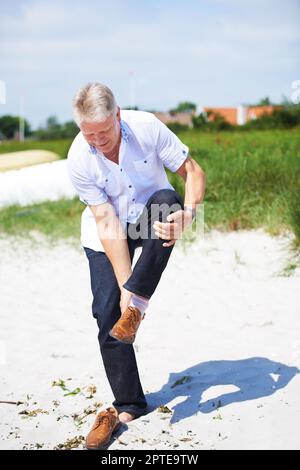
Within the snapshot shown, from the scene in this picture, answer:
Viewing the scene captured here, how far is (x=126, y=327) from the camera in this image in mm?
3035

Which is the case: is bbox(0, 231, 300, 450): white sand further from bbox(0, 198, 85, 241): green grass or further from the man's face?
the man's face

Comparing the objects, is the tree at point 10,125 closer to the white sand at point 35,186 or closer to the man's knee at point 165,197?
the white sand at point 35,186

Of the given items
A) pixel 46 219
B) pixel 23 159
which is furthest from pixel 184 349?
pixel 23 159

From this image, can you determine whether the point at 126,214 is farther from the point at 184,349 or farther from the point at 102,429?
the point at 184,349

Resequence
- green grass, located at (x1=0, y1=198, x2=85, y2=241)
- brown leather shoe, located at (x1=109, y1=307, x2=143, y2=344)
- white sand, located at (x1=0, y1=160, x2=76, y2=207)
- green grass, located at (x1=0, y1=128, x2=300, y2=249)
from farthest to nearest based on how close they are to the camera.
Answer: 1. white sand, located at (x1=0, y1=160, x2=76, y2=207)
2. green grass, located at (x1=0, y1=198, x2=85, y2=241)
3. green grass, located at (x1=0, y1=128, x2=300, y2=249)
4. brown leather shoe, located at (x1=109, y1=307, x2=143, y2=344)

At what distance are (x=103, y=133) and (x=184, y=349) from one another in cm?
192

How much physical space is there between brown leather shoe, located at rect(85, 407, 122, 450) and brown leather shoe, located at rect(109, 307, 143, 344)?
0.39m

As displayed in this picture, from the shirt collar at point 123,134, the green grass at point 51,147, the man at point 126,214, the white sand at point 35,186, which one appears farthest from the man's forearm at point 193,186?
the green grass at point 51,147

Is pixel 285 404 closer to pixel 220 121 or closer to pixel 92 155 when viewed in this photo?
pixel 92 155

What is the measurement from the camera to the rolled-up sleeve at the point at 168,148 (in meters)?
3.13

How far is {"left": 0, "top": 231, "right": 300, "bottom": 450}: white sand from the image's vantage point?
3279 mm

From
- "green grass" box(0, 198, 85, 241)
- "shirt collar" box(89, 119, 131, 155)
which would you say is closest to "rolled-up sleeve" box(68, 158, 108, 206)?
"shirt collar" box(89, 119, 131, 155)

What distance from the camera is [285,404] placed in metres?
3.40

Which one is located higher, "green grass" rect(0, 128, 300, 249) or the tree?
"green grass" rect(0, 128, 300, 249)
